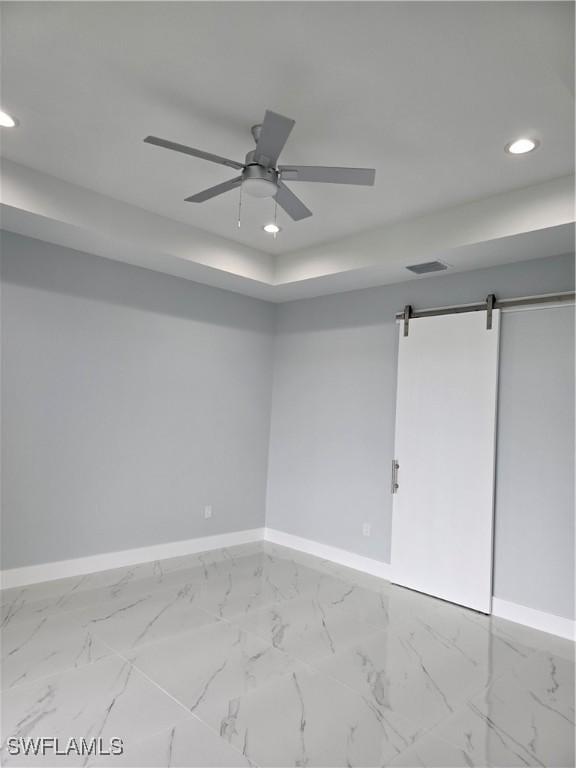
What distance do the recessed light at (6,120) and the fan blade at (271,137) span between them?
1.41 metres

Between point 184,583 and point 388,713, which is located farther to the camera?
point 184,583

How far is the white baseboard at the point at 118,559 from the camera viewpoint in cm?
376

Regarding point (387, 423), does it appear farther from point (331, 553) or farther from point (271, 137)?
point (271, 137)

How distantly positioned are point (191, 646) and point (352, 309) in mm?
3263

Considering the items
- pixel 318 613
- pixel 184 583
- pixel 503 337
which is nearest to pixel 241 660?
pixel 318 613

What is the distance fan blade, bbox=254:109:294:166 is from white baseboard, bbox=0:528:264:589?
133 inches

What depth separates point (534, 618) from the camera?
11.4 ft

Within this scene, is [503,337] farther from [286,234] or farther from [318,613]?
[318,613]

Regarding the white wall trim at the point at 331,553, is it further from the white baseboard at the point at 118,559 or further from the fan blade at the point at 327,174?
the fan blade at the point at 327,174

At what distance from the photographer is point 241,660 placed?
2814 mm

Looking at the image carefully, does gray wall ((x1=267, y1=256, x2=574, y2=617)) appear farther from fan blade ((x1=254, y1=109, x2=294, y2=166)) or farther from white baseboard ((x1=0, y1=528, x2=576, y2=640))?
fan blade ((x1=254, y1=109, x2=294, y2=166))

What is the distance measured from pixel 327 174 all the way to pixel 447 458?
2.49 metres

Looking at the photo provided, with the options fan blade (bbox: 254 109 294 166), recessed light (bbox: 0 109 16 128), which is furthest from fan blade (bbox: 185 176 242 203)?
recessed light (bbox: 0 109 16 128)

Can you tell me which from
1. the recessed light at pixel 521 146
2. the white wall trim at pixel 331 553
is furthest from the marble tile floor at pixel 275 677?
the recessed light at pixel 521 146
